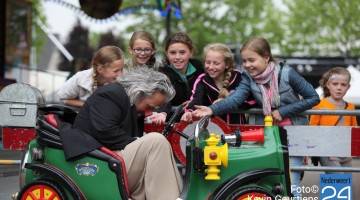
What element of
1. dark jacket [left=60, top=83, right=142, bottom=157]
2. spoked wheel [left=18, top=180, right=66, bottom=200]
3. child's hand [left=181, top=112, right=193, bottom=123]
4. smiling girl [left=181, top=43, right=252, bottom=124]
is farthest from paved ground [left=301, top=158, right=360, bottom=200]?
spoked wheel [left=18, top=180, right=66, bottom=200]

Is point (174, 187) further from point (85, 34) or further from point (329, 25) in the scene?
point (85, 34)

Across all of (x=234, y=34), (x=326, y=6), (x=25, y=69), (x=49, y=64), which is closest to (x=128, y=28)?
(x=234, y=34)

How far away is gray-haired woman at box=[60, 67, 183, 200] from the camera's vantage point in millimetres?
5082

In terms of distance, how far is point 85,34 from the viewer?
48312mm

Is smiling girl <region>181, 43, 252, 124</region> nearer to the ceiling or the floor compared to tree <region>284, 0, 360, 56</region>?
nearer to the floor

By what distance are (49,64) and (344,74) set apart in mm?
64724

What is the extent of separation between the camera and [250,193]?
492 cm

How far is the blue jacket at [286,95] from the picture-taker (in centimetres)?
610

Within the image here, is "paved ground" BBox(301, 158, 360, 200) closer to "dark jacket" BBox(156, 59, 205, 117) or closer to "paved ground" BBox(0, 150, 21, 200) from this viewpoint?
"dark jacket" BBox(156, 59, 205, 117)

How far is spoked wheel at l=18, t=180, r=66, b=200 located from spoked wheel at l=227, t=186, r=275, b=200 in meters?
1.29

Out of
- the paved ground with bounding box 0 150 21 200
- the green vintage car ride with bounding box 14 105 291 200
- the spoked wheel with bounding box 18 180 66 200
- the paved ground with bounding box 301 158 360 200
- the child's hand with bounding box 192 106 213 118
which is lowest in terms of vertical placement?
the paved ground with bounding box 0 150 21 200

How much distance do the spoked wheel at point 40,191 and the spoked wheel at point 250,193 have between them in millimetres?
1287

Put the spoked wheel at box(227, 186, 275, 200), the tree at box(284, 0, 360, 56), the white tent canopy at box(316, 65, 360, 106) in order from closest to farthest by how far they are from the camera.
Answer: the spoked wheel at box(227, 186, 275, 200)
the white tent canopy at box(316, 65, 360, 106)
the tree at box(284, 0, 360, 56)

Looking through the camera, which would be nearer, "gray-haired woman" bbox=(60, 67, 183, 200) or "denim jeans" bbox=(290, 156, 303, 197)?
"gray-haired woman" bbox=(60, 67, 183, 200)
